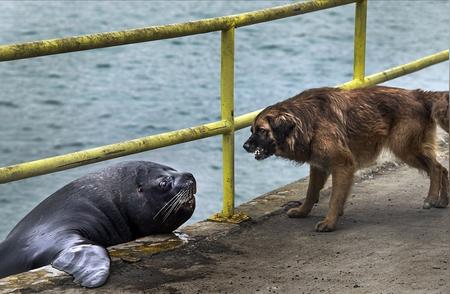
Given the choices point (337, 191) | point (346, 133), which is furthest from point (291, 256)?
point (346, 133)

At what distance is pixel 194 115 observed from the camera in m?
20.3

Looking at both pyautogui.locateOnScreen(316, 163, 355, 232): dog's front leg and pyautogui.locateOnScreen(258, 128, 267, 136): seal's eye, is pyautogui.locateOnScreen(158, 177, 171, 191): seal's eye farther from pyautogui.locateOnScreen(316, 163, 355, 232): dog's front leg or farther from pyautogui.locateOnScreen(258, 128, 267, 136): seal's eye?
pyautogui.locateOnScreen(316, 163, 355, 232): dog's front leg

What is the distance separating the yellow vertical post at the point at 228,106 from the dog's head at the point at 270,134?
202mm

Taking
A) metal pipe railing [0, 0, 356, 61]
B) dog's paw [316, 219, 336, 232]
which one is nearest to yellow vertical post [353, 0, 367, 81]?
metal pipe railing [0, 0, 356, 61]

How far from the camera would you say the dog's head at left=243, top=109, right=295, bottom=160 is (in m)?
6.21

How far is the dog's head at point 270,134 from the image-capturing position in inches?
245

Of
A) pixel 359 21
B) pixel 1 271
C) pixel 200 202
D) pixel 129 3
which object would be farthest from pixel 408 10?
pixel 1 271

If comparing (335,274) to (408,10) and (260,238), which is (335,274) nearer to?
(260,238)

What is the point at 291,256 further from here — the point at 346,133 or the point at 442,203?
the point at 442,203

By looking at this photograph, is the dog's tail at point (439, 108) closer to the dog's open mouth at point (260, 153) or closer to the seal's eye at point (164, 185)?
the dog's open mouth at point (260, 153)

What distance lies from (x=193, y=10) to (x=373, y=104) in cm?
2069

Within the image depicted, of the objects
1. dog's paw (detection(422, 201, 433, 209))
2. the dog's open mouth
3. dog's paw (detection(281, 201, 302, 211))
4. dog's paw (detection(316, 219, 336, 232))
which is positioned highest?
the dog's open mouth

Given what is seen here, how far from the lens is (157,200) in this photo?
6465 millimetres

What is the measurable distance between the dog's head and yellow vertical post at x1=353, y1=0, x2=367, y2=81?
156 cm
